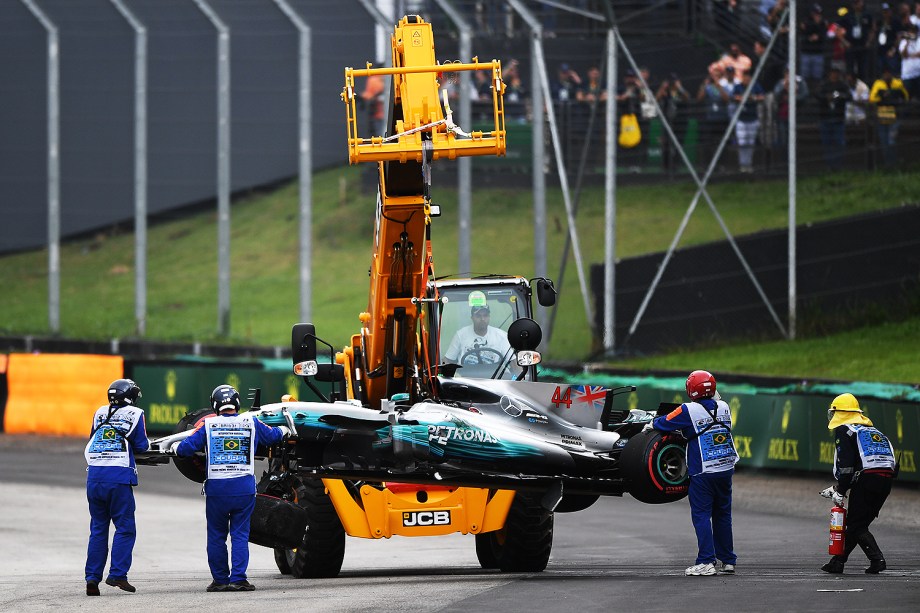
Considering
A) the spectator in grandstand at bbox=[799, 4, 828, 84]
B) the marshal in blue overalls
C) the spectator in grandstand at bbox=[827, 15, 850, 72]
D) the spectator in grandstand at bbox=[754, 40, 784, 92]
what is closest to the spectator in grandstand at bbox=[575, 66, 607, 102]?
the spectator in grandstand at bbox=[754, 40, 784, 92]

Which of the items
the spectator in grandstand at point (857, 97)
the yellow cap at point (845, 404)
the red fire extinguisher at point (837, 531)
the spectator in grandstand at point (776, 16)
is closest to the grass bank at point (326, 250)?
the spectator in grandstand at point (857, 97)

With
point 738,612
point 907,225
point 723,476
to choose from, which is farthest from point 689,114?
point 738,612

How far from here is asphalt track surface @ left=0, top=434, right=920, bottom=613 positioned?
12180 mm

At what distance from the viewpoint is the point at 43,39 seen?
100 feet

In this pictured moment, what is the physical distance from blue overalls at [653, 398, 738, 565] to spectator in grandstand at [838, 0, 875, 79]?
14.5 meters

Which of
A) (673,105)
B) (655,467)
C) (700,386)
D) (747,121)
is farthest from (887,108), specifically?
(655,467)

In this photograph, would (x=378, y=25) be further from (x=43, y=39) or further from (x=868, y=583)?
(x=868, y=583)

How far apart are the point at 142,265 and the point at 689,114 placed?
10112 millimetres

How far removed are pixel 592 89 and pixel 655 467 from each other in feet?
49.8

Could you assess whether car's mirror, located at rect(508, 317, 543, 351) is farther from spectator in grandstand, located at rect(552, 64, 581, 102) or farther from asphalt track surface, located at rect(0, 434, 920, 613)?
spectator in grandstand, located at rect(552, 64, 581, 102)

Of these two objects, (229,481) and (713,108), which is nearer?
(229,481)

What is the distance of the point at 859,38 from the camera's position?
26.9 metres

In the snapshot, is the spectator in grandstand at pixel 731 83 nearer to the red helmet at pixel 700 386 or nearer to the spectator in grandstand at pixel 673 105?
the spectator in grandstand at pixel 673 105

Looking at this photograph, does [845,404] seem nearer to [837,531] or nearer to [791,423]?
[837,531]
